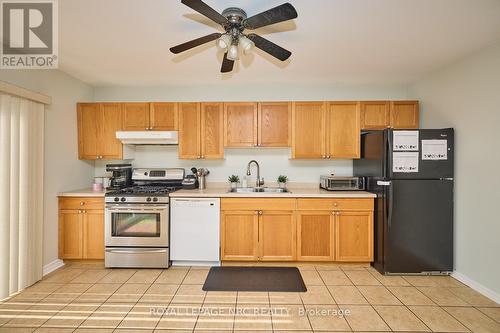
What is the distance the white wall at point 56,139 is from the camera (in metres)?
3.16

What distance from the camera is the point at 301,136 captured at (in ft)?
12.2

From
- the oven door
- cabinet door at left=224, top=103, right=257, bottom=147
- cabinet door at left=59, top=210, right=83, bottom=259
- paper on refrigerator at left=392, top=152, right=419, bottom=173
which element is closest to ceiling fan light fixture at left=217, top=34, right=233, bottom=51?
cabinet door at left=224, top=103, right=257, bottom=147

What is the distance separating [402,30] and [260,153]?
7.49 ft

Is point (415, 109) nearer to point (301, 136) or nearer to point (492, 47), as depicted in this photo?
point (492, 47)

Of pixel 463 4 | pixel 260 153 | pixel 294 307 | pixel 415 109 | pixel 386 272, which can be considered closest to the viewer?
pixel 463 4

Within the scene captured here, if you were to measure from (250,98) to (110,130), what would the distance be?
2.01m

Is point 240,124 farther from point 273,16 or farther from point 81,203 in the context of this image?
point 81,203

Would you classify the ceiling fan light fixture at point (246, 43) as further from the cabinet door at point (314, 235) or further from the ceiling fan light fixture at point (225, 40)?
the cabinet door at point (314, 235)

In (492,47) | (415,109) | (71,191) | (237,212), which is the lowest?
(237,212)

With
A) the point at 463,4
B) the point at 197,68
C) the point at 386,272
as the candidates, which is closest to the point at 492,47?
the point at 463,4

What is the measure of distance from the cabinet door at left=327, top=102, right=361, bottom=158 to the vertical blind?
3.45 metres

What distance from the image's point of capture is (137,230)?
336 centimetres

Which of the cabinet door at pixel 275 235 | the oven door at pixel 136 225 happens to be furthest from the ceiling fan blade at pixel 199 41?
the cabinet door at pixel 275 235

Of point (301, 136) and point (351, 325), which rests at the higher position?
point (301, 136)
